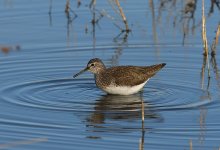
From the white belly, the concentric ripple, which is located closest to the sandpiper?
the white belly

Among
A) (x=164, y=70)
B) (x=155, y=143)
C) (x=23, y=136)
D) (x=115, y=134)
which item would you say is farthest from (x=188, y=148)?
(x=164, y=70)

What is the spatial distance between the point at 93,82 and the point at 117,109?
2246 millimetres

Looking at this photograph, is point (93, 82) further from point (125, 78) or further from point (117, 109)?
point (117, 109)

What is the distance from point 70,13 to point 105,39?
207cm

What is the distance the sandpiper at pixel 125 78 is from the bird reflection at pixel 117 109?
0.46ft

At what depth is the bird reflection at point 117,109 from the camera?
40.9ft

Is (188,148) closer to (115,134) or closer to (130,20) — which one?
(115,134)

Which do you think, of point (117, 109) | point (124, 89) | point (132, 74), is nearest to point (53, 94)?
point (124, 89)

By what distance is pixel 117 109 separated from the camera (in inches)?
514

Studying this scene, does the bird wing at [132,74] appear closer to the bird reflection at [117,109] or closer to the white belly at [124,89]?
the white belly at [124,89]

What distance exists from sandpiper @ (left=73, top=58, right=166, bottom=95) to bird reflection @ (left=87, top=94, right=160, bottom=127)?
0.14 meters

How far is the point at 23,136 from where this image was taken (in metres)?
11.3

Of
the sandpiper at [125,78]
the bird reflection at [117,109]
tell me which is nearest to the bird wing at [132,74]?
the sandpiper at [125,78]

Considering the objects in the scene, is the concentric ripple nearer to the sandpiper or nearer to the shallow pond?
the shallow pond
